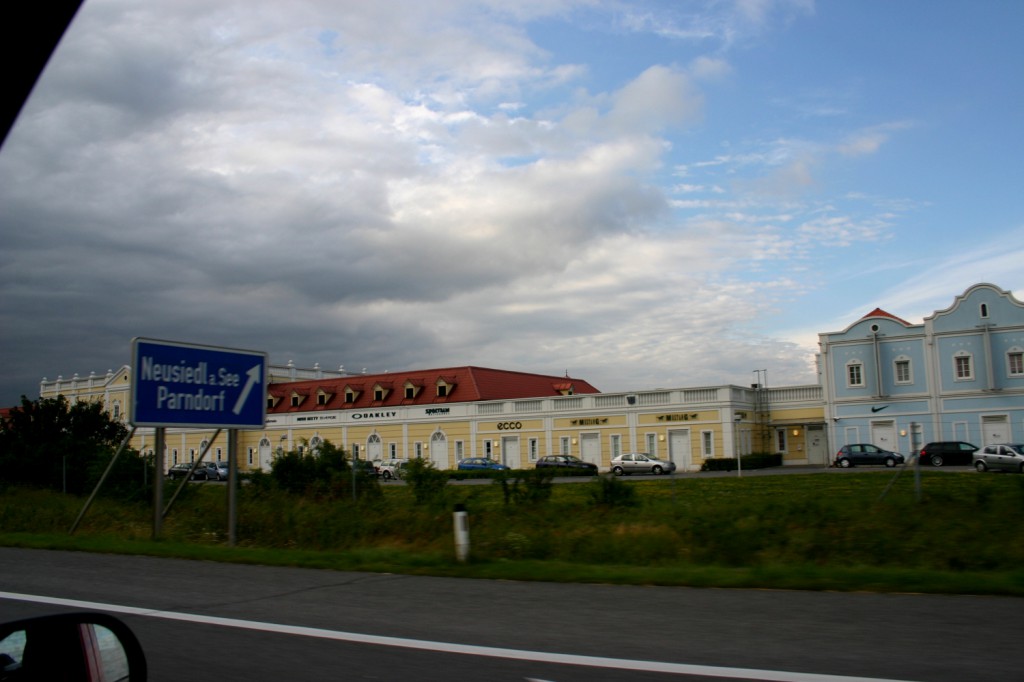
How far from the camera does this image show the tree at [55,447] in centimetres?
3203

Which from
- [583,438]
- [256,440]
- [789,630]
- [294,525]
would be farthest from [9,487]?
[256,440]

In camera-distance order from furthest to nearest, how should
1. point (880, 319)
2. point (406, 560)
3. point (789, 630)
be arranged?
point (880, 319)
point (406, 560)
point (789, 630)

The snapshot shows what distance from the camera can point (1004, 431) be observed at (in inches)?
1944

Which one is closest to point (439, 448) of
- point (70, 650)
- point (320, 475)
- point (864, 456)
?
point (864, 456)

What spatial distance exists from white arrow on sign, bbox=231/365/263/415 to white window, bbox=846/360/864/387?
45.4m

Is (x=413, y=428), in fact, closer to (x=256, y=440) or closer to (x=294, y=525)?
(x=256, y=440)

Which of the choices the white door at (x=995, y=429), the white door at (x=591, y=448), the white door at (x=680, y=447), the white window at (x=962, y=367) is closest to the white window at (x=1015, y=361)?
the white window at (x=962, y=367)

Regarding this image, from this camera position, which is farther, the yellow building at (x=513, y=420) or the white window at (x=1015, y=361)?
the yellow building at (x=513, y=420)

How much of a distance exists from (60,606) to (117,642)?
7.65 meters

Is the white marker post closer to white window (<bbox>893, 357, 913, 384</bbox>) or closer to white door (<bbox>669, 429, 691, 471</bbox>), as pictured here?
white door (<bbox>669, 429, 691, 471</bbox>)

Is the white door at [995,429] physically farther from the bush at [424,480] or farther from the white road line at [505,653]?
the white road line at [505,653]

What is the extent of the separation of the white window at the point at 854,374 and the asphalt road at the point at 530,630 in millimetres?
49713

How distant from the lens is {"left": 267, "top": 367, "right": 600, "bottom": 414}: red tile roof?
228ft

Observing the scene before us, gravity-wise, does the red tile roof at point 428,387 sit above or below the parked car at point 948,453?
above
